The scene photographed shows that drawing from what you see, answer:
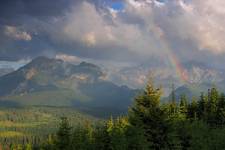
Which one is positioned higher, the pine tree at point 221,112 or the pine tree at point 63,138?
the pine tree at point 221,112

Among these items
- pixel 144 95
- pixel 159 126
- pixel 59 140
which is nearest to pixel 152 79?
pixel 144 95

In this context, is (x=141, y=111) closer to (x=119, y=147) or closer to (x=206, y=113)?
(x=119, y=147)

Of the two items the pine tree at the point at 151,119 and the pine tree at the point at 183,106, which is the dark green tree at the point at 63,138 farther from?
the pine tree at the point at 183,106

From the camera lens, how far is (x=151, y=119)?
39.3 meters

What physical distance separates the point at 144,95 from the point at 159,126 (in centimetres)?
388

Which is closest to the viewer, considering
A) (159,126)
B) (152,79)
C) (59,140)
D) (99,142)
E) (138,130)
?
(138,130)

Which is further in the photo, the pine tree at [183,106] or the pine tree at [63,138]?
the pine tree at [183,106]

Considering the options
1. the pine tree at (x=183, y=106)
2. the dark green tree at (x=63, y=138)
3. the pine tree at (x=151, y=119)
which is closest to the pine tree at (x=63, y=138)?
the dark green tree at (x=63, y=138)

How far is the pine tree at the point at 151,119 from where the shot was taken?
127 ft

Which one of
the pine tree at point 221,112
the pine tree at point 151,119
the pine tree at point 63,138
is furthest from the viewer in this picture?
the pine tree at point 221,112

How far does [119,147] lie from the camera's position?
38.0m

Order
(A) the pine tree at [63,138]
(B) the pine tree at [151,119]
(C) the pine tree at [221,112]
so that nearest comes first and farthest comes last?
(B) the pine tree at [151,119]
(A) the pine tree at [63,138]
(C) the pine tree at [221,112]

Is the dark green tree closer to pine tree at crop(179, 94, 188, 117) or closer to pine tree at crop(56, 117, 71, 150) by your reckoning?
pine tree at crop(56, 117, 71, 150)

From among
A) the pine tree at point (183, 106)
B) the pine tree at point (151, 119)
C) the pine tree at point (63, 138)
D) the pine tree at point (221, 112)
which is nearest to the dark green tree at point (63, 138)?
the pine tree at point (63, 138)
